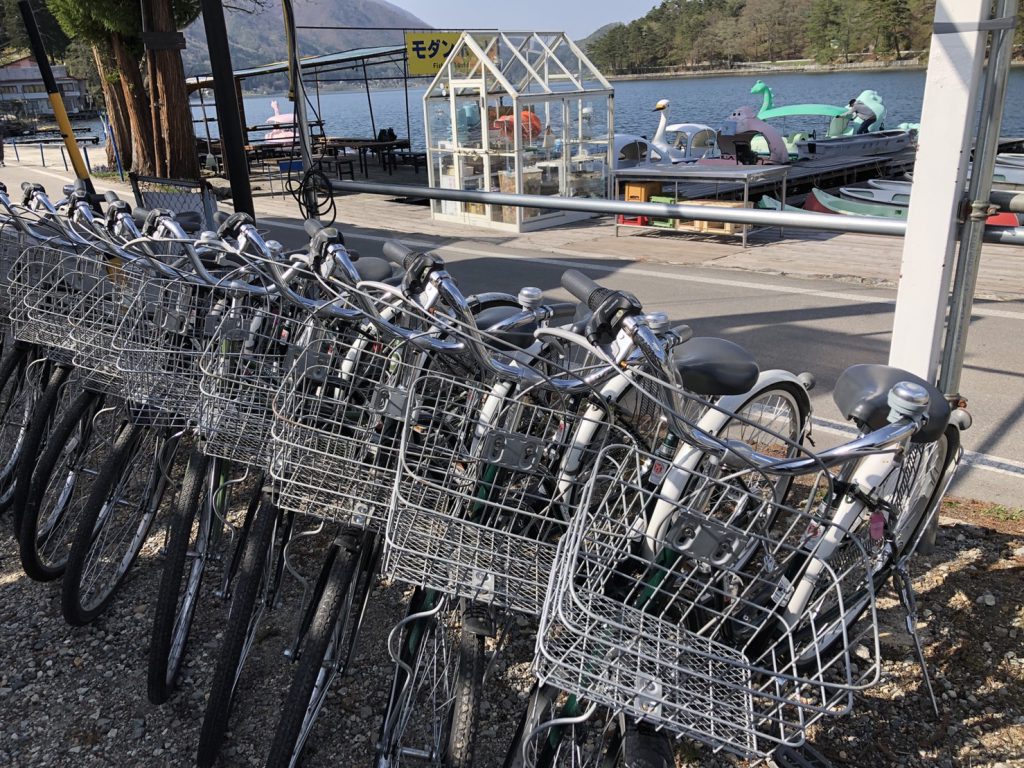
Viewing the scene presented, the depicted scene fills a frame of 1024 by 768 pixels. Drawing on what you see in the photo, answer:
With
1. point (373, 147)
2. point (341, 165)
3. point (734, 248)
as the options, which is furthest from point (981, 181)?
point (341, 165)

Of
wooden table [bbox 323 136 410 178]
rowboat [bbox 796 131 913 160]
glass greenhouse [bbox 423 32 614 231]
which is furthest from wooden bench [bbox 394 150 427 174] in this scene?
rowboat [bbox 796 131 913 160]

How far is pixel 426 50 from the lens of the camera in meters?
14.4

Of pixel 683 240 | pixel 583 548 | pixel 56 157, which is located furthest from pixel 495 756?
pixel 56 157

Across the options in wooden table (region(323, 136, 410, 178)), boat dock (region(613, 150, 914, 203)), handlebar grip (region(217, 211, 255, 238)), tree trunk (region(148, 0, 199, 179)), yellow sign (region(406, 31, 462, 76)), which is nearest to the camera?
handlebar grip (region(217, 211, 255, 238))

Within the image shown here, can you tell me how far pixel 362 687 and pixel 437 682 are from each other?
0.49 meters

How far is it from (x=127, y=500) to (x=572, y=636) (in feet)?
7.06

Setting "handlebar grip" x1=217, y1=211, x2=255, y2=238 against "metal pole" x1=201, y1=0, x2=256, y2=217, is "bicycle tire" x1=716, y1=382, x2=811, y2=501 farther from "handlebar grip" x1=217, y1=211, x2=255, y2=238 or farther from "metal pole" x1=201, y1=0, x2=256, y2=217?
"metal pole" x1=201, y1=0, x2=256, y2=217

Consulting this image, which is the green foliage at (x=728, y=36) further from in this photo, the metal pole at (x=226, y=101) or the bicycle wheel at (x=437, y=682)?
the bicycle wheel at (x=437, y=682)

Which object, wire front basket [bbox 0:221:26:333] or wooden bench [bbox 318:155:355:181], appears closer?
wire front basket [bbox 0:221:26:333]

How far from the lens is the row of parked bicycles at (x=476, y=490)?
168cm

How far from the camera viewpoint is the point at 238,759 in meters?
2.53

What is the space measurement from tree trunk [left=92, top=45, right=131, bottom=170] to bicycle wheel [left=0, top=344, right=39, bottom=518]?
48.5 ft

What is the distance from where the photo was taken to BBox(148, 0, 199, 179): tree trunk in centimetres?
638

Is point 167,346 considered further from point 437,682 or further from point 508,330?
point 437,682
